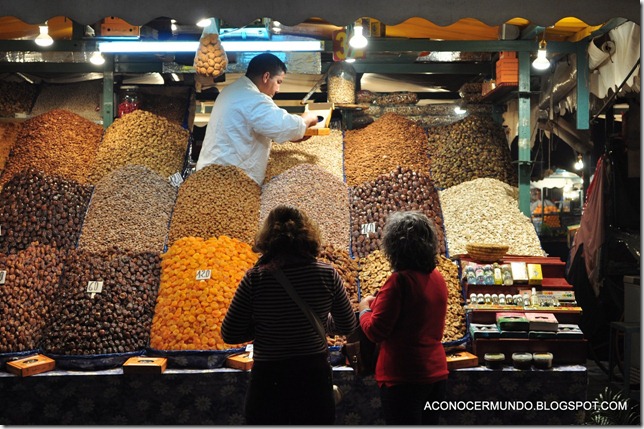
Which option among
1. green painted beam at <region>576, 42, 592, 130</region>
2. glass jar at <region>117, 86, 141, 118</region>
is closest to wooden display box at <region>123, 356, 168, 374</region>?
glass jar at <region>117, 86, 141, 118</region>

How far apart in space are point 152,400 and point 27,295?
1.11 m

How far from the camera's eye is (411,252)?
3.01 m

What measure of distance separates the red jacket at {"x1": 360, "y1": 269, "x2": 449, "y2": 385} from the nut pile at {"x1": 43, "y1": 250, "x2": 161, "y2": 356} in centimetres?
171

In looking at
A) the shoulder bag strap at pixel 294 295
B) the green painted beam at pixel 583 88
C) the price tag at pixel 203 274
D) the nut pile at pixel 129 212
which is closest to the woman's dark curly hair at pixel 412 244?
the shoulder bag strap at pixel 294 295

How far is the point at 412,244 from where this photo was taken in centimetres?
301

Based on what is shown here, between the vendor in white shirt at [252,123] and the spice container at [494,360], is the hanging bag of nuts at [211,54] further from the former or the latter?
the spice container at [494,360]

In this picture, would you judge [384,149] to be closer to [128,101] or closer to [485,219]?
[485,219]

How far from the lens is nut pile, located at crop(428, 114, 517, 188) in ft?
19.2

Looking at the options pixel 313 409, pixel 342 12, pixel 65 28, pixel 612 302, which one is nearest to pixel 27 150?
pixel 65 28

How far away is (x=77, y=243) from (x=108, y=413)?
1.45 meters

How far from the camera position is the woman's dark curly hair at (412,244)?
9.87ft

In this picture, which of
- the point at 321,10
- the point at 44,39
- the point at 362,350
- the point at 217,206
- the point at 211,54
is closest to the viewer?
the point at 362,350

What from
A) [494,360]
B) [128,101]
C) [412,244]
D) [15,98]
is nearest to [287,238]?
[412,244]

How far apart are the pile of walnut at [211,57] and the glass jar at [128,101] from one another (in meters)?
1.75
